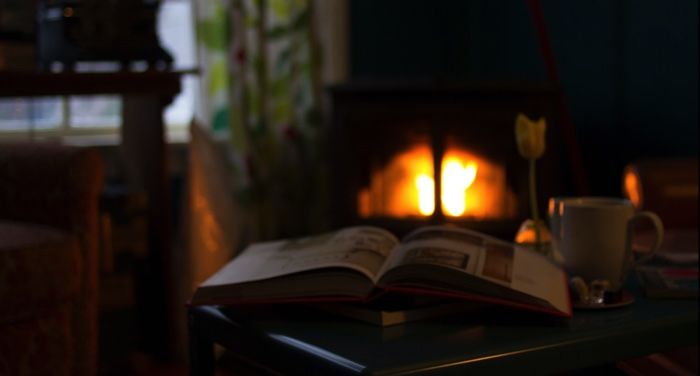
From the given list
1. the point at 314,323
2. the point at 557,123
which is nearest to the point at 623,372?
the point at 314,323

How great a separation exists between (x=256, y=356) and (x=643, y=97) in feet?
6.38

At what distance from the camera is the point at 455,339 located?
3.18 feet

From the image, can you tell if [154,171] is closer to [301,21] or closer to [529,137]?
[301,21]

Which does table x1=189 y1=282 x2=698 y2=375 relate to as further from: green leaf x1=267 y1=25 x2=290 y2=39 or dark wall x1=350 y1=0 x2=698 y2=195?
green leaf x1=267 y1=25 x2=290 y2=39

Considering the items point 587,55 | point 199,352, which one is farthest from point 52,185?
point 587,55

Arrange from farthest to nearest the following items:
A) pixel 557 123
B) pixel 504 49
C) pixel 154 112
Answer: pixel 504 49, pixel 557 123, pixel 154 112

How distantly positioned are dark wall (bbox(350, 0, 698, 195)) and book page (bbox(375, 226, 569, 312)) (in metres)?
1.52

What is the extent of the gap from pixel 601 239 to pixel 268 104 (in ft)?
6.47

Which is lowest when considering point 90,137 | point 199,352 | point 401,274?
point 199,352

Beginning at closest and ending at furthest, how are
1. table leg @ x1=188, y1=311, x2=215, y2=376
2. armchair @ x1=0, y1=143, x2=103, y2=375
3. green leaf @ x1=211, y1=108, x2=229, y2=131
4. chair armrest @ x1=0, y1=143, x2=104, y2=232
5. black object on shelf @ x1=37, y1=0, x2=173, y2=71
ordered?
table leg @ x1=188, y1=311, x2=215, y2=376, armchair @ x1=0, y1=143, x2=103, y2=375, chair armrest @ x1=0, y1=143, x2=104, y2=232, black object on shelf @ x1=37, y1=0, x2=173, y2=71, green leaf @ x1=211, y1=108, x2=229, y2=131

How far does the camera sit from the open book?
102 centimetres

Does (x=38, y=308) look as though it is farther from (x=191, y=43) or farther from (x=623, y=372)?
(x=191, y=43)

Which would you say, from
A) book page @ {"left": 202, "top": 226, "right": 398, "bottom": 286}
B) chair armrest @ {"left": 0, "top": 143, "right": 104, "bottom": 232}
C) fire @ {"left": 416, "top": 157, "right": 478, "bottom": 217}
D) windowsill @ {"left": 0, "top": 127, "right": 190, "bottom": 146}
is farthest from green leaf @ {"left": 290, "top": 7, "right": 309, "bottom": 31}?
book page @ {"left": 202, "top": 226, "right": 398, "bottom": 286}

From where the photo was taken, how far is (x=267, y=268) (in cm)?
113
